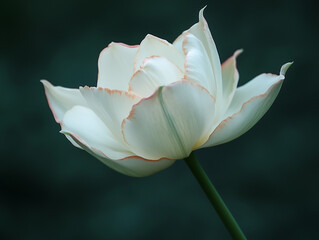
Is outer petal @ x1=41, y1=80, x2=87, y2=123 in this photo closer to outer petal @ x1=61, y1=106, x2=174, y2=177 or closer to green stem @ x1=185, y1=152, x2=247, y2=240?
outer petal @ x1=61, y1=106, x2=174, y2=177

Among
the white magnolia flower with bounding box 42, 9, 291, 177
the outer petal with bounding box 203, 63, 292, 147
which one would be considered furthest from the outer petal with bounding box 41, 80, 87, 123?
the outer petal with bounding box 203, 63, 292, 147

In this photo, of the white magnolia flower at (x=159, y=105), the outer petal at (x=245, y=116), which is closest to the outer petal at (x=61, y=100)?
the white magnolia flower at (x=159, y=105)

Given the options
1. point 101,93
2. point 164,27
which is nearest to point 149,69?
point 101,93

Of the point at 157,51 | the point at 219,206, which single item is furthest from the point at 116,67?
the point at 219,206

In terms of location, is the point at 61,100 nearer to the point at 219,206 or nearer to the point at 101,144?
the point at 101,144

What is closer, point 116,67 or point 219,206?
point 219,206

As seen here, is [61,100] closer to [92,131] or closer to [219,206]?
[92,131]
